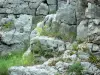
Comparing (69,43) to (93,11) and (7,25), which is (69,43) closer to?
(93,11)

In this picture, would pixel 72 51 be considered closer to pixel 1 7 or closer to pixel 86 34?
pixel 86 34

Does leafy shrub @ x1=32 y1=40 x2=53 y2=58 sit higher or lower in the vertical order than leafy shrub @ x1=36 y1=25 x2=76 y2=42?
lower

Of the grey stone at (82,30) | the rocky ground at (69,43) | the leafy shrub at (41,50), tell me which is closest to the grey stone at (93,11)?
the rocky ground at (69,43)

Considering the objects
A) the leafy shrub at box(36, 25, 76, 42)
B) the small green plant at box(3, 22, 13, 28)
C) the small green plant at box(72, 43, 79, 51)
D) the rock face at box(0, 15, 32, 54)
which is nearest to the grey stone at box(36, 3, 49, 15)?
the rock face at box(0, 15, 32, 54)

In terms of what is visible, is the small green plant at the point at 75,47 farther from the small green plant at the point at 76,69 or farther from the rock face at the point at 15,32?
the rock face at the point at 15,32

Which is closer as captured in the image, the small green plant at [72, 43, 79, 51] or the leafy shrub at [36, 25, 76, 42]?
the small green plant at [72, 43, 79, 51]

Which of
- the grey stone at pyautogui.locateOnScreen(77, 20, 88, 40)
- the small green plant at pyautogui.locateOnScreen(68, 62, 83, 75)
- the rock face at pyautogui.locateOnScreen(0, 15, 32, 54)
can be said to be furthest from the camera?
the rock face at pyautogui.locateOnScreen(0, 15, 32, 54)

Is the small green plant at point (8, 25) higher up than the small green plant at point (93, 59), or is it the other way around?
the small green plant at point (93, 59)

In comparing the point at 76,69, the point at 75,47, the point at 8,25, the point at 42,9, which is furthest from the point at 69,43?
the point at 42,9

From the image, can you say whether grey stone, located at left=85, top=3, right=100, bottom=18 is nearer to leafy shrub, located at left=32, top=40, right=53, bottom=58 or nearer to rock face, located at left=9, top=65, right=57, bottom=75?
leafy shrub, located at left=32, top=40, right=53, bottom=58

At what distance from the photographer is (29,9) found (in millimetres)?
22078

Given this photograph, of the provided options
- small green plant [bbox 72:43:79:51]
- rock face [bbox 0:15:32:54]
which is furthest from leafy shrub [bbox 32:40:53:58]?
rock face [bbox 0:15:32:54]

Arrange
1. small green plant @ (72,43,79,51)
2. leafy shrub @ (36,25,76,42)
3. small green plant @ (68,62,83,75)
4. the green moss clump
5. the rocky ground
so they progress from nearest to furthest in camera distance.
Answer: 1. small green plant @ (68,62,83,75)
2. the rocky ground
3. small green plant @ (72,43,79,51)
4. leafy shrub @ (36,25,76,42)
5. the green moss clump

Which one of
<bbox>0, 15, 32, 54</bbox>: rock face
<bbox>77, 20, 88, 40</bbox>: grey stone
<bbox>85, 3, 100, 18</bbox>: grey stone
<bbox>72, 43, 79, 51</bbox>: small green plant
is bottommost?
<bbox>0, 15, 32, 54</bbox>: rock face
